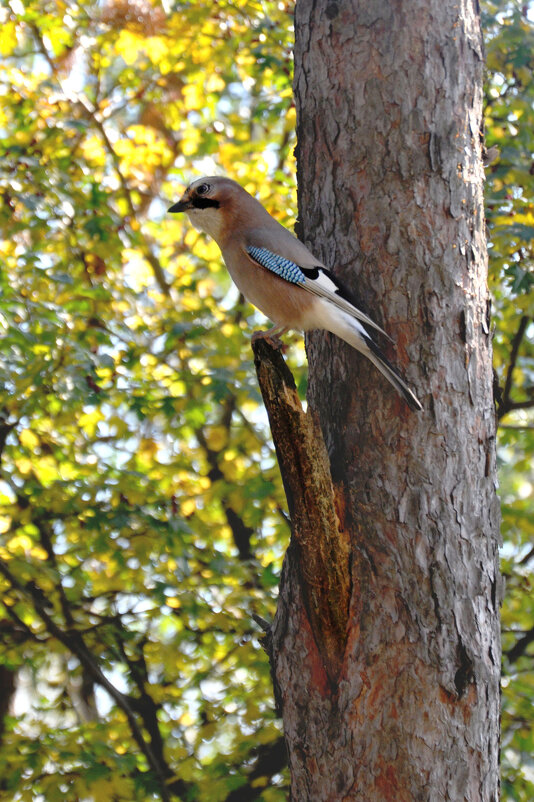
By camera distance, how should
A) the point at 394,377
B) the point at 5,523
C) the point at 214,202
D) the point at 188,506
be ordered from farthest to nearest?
the point at 188,506 < the point at 5,523 < the point at 214,202 < the point at 394,377

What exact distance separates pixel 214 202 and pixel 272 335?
2.63ft

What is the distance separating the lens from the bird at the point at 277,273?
2764 mm

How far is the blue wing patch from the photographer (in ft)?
10.1

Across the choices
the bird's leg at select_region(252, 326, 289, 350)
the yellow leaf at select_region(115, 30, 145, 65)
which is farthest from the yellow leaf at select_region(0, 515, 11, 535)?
the yellow leaf at select_region(115, 30, 145, 65)

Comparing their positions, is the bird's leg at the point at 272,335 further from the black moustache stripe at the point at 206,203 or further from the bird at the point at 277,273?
the black moustache stripe at the point at 206,203

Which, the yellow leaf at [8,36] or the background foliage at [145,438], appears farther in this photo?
the yellow leaf at [8,36]

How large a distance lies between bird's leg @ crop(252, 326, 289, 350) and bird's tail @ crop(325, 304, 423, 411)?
0.75 ft

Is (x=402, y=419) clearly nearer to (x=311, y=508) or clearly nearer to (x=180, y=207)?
(x=311, y=508)

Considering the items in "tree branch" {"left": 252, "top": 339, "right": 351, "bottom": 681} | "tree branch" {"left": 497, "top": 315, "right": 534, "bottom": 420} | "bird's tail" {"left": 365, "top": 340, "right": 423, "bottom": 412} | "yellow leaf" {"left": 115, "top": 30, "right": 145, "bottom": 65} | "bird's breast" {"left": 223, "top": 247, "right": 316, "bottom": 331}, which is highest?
"yellow leaf" {"left": 115, "top": 30, "right": 145, "bottom": 65}

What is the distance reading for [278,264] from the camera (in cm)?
321

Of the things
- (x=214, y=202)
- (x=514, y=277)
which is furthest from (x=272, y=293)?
(x=514, y=277)

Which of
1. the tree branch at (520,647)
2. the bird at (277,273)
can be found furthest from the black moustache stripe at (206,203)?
the tree branch at (520,647)

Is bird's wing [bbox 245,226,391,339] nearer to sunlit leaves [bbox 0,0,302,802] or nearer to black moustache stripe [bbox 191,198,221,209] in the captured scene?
black moustache stripe [bbox 191,198,221,209]

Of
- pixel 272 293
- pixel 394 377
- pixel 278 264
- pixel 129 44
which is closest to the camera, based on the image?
pixel 394 377
